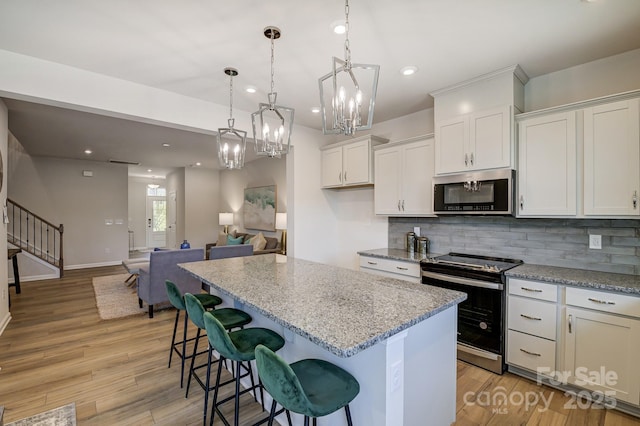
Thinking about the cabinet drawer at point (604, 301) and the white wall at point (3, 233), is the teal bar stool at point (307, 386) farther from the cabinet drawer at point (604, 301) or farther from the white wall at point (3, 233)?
the white wall at point (3, 233)

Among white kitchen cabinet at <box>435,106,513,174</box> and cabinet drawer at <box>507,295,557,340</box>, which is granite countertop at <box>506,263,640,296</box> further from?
white kitchen cabinet at <box>435,106,513,174</box>

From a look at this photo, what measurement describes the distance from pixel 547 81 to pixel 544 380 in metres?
2.68

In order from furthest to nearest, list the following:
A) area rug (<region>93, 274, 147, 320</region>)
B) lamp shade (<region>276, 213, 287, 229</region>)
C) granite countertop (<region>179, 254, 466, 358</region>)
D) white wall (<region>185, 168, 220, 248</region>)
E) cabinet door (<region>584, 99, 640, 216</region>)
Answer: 1. white wall (<region>185, 168, 220, 248</region>)
2. lamp shade (<region>276, 213, 287, 229</region>)
3. area rug (<region>93, 274, 147, 320</region>)
4. cabinet door (<region>584, 99, 640, 216</region>)
5. granite countertop (<region>179, 254, 466, 358</region>)

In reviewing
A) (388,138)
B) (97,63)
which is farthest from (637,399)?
(97,63)

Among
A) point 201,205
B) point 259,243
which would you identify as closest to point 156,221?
point 201,205

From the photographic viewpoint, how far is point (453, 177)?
9.76ft

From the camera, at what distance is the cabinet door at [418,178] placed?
3252 mm

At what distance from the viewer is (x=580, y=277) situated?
7.34 feet

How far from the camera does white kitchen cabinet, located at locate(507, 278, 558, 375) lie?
7.48 feet

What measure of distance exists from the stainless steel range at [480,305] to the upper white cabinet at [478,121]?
3.12ft

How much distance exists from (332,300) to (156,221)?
11.7m

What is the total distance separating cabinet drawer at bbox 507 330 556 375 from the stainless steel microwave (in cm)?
108

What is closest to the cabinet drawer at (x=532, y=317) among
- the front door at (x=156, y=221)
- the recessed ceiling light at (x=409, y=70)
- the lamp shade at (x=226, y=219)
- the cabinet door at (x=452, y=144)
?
the cabinet door at (x=452, y=144)

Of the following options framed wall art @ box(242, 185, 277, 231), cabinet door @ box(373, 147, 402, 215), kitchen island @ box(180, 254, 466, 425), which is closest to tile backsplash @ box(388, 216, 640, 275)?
cabinet door @ box(373, 147, 402, 215)
